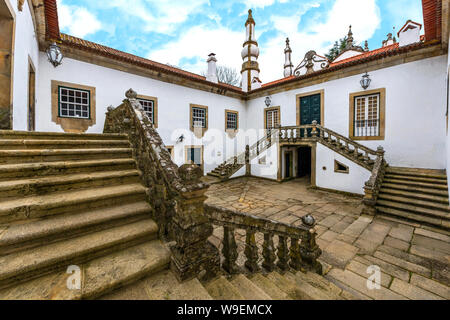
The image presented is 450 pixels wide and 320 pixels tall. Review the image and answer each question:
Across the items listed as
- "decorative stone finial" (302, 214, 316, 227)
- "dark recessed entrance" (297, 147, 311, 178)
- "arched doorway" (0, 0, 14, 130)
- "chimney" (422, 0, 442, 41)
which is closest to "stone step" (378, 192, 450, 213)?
"decorative stone finial" (302, 214, 316, 227)

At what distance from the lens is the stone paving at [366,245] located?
Result: 3285 mm

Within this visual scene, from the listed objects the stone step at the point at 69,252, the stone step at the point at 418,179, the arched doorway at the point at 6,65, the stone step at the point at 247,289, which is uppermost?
the arched doorway at the point at 6,65

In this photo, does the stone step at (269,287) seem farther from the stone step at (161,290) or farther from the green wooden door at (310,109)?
the green wooden door at (310,109)

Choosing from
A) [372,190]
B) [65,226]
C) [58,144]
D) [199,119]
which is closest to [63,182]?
[65,226]

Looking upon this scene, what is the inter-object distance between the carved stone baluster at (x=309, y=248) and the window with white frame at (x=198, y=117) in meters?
10.2

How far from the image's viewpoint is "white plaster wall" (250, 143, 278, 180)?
11.9 meters

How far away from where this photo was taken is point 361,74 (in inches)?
387

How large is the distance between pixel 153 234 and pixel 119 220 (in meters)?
0.49

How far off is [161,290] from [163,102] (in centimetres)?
1046

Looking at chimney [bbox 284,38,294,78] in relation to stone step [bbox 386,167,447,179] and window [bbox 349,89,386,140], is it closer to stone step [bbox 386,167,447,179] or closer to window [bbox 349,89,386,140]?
window [bbox 349,89,386,140]

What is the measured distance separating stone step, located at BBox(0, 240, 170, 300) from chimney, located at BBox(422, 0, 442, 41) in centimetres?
984

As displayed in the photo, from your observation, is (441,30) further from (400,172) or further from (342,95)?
(400,172)

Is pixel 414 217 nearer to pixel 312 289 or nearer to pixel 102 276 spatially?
pixel 312 289

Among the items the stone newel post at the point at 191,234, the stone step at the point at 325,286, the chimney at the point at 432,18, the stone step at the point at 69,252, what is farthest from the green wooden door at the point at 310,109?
the stone step at the point at 69,252
